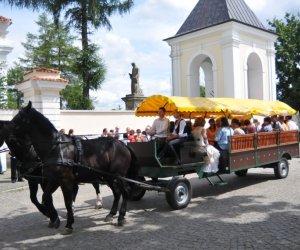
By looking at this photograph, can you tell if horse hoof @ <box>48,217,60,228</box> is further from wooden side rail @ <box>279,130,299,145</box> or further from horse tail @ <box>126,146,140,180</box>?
wooden side rail @ <box>279,130,299,145</box>

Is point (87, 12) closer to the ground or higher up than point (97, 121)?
higher up

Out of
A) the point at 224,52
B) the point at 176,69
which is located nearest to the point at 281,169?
the point at 224,52

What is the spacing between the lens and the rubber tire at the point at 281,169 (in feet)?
35.1

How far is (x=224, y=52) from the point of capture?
23047 mm

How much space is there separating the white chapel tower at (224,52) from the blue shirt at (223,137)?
14.3 m

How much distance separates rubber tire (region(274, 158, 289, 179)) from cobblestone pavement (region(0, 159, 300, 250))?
1176mm

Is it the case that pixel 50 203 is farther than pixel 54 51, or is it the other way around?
pixel 54 51

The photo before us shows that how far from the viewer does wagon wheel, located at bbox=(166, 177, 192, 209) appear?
7387 mm

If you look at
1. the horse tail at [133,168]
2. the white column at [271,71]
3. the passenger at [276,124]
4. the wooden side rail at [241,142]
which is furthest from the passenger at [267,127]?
the white column at [271,71]

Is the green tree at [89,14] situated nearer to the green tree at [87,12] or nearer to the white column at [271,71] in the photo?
the green tree at [87,12]

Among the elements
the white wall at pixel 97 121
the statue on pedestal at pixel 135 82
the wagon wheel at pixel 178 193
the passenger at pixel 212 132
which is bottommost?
the wagon wheel at pixel 178 193

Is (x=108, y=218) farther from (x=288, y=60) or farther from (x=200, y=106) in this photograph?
(x=288, y=60)

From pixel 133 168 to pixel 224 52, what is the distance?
17116 millimetres

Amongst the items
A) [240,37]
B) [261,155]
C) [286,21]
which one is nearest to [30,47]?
[240,37]
